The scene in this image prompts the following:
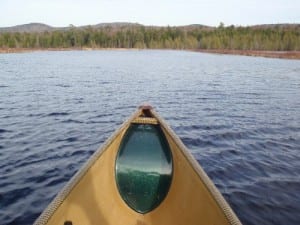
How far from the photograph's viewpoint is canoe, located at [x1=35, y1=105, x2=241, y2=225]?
6.28 m

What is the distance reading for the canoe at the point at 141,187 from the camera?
6.28m

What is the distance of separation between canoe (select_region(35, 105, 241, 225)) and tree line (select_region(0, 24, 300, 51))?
439 ft

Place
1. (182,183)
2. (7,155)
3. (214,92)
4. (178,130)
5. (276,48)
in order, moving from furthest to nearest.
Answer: (276,48), (214,92), (178,130), (7,155), (182,183)

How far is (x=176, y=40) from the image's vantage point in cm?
18875

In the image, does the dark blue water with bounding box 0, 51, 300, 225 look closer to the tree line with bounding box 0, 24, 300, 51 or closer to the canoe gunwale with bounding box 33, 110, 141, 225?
the canoe gunwale with bounding box 33, 110, 141, 225

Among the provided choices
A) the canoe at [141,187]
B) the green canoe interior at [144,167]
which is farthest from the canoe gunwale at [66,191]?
the green canoe interior at [144,167]

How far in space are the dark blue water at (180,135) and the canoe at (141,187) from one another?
283cm

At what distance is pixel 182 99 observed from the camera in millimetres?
28656

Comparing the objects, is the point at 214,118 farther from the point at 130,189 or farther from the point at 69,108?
the point at 130,189

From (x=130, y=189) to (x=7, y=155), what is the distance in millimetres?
8005

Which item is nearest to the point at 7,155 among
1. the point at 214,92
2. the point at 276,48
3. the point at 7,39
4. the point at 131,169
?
the point at 131,169

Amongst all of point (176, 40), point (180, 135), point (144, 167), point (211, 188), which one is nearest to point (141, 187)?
point (144, 167)

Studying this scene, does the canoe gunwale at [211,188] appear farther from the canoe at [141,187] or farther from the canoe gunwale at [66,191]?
the canoe gunwale at [66,191]

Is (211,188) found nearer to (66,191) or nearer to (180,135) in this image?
(66,191)
